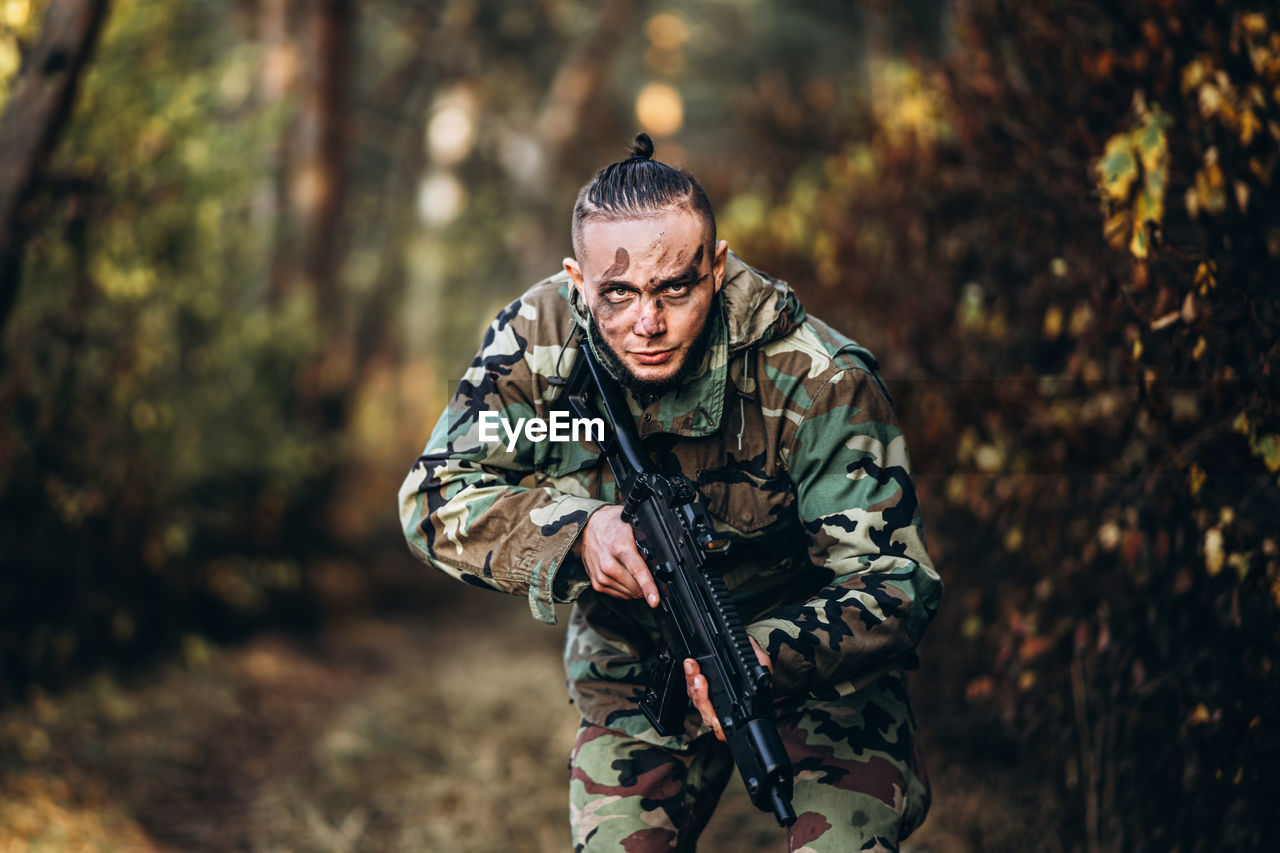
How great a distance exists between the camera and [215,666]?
667cm

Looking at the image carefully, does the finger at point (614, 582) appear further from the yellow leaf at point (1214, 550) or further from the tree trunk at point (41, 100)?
the tree trunk at point (41, 100)

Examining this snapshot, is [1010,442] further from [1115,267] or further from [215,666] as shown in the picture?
[215,666]

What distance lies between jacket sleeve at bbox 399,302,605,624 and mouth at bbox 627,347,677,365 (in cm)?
28

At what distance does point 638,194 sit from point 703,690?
1037 millimetres

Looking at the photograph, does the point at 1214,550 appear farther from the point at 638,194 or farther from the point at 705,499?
the point at 638,194

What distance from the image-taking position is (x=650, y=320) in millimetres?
2395

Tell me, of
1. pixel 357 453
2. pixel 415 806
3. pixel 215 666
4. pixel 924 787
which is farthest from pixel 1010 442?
pixel 357 453

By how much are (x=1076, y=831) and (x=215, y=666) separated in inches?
195

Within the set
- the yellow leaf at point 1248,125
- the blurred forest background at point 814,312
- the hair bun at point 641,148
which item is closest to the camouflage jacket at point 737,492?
the hair bun at point 641,148

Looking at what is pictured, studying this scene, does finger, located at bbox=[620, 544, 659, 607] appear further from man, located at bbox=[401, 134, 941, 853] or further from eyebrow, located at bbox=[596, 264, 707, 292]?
eyebrow, located at bbox=[596, 264, 707, 292]

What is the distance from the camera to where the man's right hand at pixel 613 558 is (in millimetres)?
2287

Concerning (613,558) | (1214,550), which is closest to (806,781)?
(613,558)

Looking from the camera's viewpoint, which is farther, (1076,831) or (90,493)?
(90,493)

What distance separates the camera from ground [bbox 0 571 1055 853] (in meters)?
4.38
